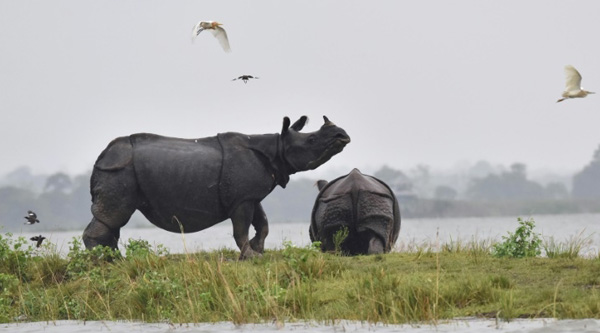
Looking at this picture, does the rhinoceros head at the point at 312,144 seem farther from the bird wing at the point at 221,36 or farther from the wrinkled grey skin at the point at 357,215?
the bird wing at the point at 221,36

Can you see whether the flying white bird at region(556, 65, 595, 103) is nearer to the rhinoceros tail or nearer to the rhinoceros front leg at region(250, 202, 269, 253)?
the rhinoceros front leg at region(250, 202, 269, 253)

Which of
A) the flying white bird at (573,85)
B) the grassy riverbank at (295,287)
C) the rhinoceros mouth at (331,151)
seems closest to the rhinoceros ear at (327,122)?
the rhinoceros mouth at (331,151)

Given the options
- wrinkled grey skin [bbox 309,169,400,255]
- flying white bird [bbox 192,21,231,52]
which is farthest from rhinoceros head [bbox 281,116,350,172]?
flying white bird [bbox 192,21,231,52]

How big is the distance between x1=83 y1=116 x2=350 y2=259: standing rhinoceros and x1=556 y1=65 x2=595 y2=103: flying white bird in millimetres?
3631

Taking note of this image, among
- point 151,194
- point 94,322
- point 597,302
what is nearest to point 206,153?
point 151,194

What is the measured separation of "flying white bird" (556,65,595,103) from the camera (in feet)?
50.8

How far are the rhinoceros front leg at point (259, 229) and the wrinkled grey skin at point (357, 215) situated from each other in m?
0.80

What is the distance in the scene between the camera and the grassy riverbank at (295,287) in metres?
10.2

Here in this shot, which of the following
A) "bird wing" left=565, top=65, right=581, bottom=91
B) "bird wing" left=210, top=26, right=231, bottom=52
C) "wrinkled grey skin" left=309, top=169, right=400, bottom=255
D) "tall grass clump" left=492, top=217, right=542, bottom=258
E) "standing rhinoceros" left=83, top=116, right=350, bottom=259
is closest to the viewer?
"tall grass clump" left=492, top=217, right=542, bottom=258

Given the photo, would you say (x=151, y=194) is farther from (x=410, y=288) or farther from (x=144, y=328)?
(x=410, y=288)

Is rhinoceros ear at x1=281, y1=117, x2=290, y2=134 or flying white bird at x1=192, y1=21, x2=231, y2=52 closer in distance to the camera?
rhinoceros ear at x1=281, y1=117, x2=290, y2=134

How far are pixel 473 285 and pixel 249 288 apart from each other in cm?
233

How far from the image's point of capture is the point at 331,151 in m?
14.2

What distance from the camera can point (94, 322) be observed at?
37.7 feet
